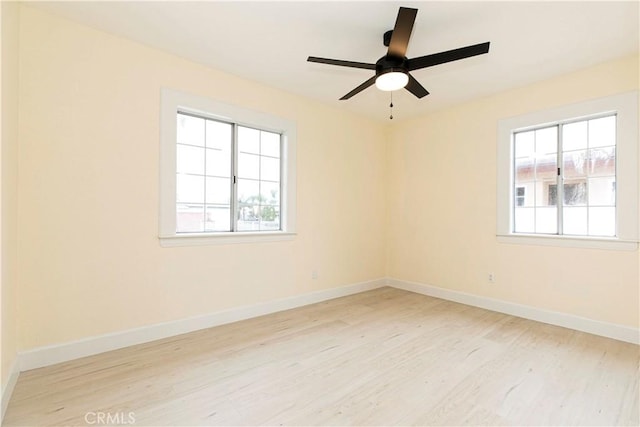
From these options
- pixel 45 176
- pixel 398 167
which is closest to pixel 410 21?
pixel 45 176

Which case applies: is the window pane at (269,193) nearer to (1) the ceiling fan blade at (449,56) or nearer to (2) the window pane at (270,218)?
(2) the window pane at (270,218)

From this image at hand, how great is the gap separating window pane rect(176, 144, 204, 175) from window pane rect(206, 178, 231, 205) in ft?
0.55

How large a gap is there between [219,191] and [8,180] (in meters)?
1.68

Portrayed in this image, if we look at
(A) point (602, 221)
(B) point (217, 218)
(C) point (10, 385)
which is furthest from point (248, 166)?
(A) point (602, 221)

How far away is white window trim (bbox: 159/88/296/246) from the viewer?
9.47 ft

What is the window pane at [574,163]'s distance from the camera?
327cm

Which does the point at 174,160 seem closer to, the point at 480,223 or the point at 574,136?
the point at 480,223

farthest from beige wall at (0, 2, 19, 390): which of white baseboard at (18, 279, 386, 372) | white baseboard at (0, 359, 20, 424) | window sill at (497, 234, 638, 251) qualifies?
window sill at (497, 234, 638, 251)

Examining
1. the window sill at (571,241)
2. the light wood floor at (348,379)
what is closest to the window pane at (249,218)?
the light wood floor at (348,379)

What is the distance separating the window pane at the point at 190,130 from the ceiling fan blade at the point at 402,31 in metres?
2.10

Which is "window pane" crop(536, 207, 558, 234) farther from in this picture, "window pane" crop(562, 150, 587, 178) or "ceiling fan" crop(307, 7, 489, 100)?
"ceiling fan" crop(307, 7, 489, 100)

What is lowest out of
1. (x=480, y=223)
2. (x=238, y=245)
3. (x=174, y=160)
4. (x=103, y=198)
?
(x=238, y=245)

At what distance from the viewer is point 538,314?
3.44m

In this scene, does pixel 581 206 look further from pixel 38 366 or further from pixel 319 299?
pixel 38 366
